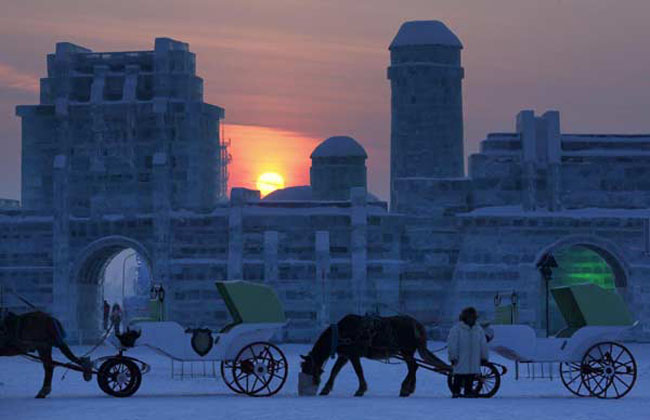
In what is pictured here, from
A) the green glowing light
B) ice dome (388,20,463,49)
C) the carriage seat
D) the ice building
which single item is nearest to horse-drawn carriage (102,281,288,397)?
the carriage seat

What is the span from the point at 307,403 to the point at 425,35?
101 feet

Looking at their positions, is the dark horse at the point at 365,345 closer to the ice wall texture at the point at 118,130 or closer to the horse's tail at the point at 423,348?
the horse's tail at the point at 423,348

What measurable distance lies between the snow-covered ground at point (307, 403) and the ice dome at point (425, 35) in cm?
2406

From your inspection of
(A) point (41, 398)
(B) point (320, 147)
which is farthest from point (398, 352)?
(B) point (320, 147)

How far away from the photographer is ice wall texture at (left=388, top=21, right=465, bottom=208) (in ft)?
157

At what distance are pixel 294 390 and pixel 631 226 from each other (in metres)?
23.5

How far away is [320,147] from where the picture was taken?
54.1 m

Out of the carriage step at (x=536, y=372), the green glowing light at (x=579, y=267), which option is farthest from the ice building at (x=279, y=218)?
the carriage step at (x=536, y=372)

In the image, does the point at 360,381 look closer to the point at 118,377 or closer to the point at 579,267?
the point at 118,377

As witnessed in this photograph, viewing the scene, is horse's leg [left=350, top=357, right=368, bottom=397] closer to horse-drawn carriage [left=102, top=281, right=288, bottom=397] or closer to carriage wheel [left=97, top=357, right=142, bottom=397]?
horse-drawn carriage [left=102, top=281, right=288, bottom=397]

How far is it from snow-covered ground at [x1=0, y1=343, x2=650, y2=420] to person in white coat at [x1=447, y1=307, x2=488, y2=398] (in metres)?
0.50

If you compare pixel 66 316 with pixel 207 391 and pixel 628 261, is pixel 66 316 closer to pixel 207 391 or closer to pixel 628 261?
pixel 628 261

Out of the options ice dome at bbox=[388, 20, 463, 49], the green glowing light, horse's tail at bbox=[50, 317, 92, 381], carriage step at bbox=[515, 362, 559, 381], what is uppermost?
ice dome at bbox=[388, 20, 463, 49]

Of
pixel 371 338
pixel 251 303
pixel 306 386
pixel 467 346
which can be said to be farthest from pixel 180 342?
pixel 467 346
